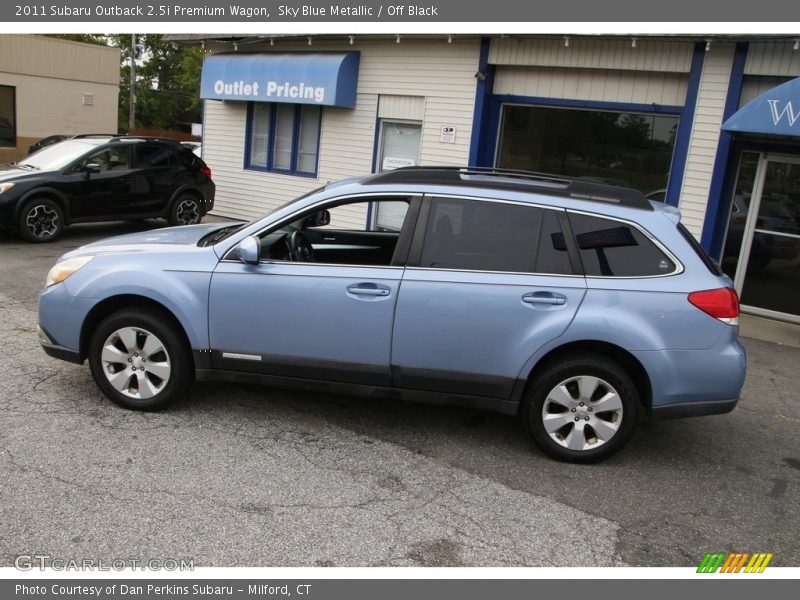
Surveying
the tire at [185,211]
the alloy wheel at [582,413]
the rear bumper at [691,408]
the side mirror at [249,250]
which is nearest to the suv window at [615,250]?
the alloy wheel at [582,413]

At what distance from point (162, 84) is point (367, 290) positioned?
6815 centimetres

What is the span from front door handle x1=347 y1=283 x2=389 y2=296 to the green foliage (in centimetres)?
5273

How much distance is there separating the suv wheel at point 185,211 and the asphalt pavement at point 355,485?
7369mm

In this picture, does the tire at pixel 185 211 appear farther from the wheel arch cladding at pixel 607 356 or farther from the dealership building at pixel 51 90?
the dealership building at pixel 51 90

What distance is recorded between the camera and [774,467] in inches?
197

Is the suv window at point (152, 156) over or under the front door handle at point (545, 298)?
over

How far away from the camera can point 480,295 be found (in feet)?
15.1

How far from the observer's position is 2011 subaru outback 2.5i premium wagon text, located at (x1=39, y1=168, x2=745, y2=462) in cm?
454

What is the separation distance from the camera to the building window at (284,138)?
14031 millimetres

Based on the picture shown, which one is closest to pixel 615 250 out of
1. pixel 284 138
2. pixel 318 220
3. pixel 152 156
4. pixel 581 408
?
pixel 581 408

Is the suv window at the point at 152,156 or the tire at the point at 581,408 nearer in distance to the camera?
the tire at the point at 581,408

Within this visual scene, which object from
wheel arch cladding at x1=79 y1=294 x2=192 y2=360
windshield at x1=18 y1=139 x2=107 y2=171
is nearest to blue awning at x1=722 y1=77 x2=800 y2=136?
wheel arch cladding at x1=79 y1=294 x2=192 y2=360

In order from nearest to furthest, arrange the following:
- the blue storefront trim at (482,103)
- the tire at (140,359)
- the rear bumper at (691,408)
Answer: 1. the rear bumper at (691,408)
2. the tire at (140,359)
3. the blue storefront trim at (482,103)

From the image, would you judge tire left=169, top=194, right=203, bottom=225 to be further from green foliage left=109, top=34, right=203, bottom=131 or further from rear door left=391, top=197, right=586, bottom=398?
green foliage left=109, top=34, right=203, bottom=131
